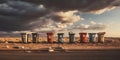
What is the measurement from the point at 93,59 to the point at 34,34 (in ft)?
106

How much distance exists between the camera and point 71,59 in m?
24.8

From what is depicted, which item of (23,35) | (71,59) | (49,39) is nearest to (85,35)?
(49,39)

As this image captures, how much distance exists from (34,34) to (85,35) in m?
9.15

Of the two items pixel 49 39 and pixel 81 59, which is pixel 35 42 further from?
pixel 81 59

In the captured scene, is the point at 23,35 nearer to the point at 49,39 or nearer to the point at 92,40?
the point at 49,39

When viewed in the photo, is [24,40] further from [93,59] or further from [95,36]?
[93,59]

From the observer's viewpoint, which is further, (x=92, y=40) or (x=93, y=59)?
(x=92, y=40)

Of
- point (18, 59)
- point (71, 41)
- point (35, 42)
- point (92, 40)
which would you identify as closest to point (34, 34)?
point (35, 42)

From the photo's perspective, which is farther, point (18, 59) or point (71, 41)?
point (71, 41)

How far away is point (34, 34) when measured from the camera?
55.8 metres

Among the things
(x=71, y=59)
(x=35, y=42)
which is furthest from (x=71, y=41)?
(x=71, y=59)

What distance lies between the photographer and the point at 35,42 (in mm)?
56688

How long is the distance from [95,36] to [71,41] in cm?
452

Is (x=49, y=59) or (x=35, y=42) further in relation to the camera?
(x=35, y=42)
